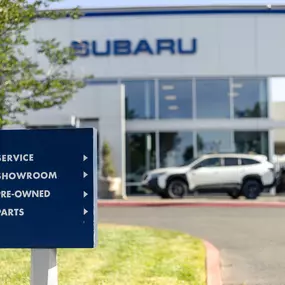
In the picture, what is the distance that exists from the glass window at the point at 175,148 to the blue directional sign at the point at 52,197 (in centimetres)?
1844

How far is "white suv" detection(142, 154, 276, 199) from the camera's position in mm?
19828

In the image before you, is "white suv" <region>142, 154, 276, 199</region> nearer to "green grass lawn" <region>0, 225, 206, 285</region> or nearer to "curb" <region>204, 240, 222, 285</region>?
"green grass lawn" <region>0, 225, 206, 285</region>

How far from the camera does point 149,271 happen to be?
→ 25.5 ft

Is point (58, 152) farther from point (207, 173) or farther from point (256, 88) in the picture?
point (256, 88)

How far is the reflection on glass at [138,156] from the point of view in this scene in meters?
23.7

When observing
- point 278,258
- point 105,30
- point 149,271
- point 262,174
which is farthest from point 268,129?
point 149,271

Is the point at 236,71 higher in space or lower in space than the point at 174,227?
higher

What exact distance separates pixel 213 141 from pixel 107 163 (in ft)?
16.0

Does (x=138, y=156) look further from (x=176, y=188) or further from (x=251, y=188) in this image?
(x=251, y=188)

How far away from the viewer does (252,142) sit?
2384cm

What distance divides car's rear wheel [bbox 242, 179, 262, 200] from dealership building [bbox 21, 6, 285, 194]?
12.5ft

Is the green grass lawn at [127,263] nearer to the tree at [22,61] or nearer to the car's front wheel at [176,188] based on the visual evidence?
the tree at [22,61]

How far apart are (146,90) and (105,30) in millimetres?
3134

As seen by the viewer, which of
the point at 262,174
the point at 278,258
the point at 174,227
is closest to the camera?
the point at 278,258
